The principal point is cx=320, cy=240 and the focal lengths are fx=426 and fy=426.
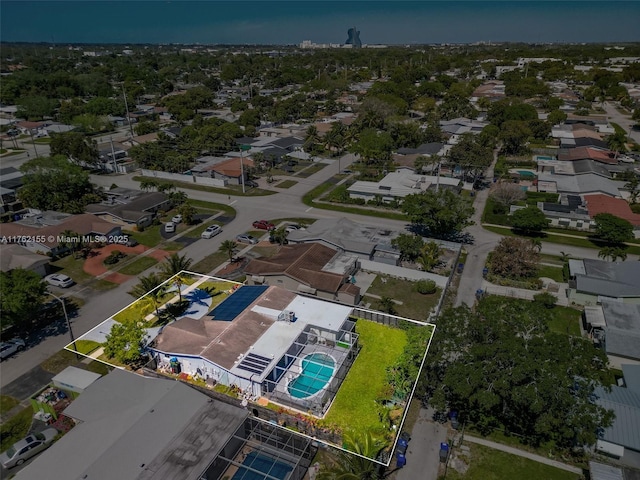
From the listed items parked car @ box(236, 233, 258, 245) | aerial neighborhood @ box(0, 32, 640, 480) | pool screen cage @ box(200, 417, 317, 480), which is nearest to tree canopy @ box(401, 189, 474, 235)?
aerial neighborhood @ box(0, 32, 640, 480)

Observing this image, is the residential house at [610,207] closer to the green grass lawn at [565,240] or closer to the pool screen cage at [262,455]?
the green grass lawn at [565,240]

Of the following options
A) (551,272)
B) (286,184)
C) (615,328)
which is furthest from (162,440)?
(286,184)

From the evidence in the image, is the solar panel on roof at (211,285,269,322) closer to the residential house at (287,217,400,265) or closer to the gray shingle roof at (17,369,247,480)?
the gray shingle roof at (17,369,247,480)

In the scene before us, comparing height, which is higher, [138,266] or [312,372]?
[138,266]

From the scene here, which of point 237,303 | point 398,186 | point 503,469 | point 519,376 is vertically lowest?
point 503,469

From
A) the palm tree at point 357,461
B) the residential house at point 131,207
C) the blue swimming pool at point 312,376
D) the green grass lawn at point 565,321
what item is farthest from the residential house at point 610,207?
the residential house at point 131,207

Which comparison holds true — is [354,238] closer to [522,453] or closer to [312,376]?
[312,376]

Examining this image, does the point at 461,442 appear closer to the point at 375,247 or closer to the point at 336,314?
the point at 336,314

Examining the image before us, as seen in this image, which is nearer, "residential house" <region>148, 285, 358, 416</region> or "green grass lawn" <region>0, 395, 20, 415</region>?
"residential house" <region>148, 285, 358, 416</region>

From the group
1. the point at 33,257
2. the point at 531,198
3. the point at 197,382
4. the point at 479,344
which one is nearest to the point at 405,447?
the point at 479,344
